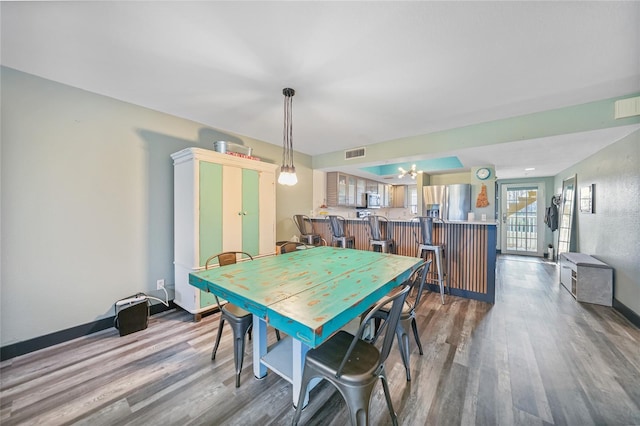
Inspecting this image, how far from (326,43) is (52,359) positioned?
3408 millimetres

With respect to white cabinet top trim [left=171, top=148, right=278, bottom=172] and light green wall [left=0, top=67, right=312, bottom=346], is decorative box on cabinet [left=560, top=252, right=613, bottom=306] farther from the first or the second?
light green wall [left=0, top=67, right=312, bottom=346]

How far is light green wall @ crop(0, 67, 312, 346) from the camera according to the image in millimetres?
1998

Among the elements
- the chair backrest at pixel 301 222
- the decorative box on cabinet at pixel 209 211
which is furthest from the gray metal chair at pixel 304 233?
the decorative box on cabinet at pixel 209 211

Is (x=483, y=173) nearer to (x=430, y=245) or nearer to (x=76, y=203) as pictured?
(x=430, y=245)

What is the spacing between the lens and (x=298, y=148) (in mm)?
4539

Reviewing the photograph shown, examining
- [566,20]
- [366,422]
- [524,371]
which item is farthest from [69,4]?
[524,371]

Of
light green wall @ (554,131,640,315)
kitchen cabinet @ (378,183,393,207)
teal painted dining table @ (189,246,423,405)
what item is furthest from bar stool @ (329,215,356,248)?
light green wall @ (554,131,640,315)

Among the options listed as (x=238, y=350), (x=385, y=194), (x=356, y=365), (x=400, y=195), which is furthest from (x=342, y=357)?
(x=400, y=195)

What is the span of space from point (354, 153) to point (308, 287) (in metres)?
3.40

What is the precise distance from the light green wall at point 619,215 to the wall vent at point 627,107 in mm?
424

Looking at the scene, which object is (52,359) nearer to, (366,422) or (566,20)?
(366,422)

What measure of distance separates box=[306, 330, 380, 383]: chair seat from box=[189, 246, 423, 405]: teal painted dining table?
0.59 ft

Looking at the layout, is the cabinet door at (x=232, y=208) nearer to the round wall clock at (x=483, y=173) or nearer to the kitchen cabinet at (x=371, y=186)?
the kitchen cabinet at (x=371, y=186)

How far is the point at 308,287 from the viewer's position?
1.51 meters
